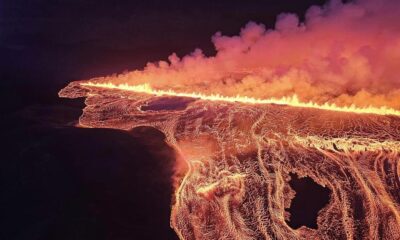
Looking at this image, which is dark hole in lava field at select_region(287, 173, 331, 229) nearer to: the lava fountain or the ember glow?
the lava fountain

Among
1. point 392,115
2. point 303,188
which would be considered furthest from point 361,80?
point 303,188

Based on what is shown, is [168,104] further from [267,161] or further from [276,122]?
[267,161]

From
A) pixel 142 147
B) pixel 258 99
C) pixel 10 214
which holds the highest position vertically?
pixel 258 99

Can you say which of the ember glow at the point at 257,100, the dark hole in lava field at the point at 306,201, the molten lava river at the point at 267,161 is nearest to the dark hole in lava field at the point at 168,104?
the molten lava river at the point at 267,161

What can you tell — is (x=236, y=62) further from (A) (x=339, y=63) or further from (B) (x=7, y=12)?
(B) (x=7, y=12)

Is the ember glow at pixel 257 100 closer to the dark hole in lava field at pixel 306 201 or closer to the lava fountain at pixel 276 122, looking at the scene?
the lava fountain at pixel 276 122

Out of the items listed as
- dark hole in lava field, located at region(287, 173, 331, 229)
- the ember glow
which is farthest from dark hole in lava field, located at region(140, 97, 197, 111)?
dark hole in lava field, located at region(287, 173, 331, 229)
